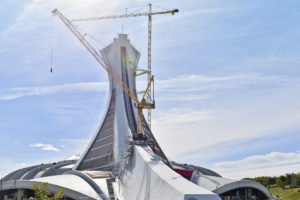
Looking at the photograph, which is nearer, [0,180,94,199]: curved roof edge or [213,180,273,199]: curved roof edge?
[0,180,94,199]: curved roof edge

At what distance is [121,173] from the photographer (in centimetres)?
3253

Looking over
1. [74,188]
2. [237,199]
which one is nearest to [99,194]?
[74,188]

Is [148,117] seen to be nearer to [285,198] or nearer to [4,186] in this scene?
[285,198]

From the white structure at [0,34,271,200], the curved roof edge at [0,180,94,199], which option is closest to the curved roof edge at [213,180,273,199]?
the white structure at [0,34,271,200]

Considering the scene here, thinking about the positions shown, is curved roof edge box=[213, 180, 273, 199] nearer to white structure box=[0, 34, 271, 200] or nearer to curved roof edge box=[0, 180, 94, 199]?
white structure box=[0, 34, 271, 200]

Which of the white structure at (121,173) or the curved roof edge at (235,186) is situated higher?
the white structure at (121,173)

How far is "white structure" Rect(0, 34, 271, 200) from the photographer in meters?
20.7

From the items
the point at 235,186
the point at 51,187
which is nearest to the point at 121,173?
the point at 51,187

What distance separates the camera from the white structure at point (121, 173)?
68.1 ft

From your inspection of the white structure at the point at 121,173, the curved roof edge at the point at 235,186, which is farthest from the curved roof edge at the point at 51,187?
the curved roof edge at the point at 235,186

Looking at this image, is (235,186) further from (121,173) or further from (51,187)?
(51,187)

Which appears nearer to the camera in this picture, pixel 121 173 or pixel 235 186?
pixel 235 186

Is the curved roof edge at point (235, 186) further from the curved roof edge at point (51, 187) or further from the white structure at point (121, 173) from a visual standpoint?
the curved roof edge at point (51, 187)

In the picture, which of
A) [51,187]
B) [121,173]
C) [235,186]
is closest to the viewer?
[51,187]
